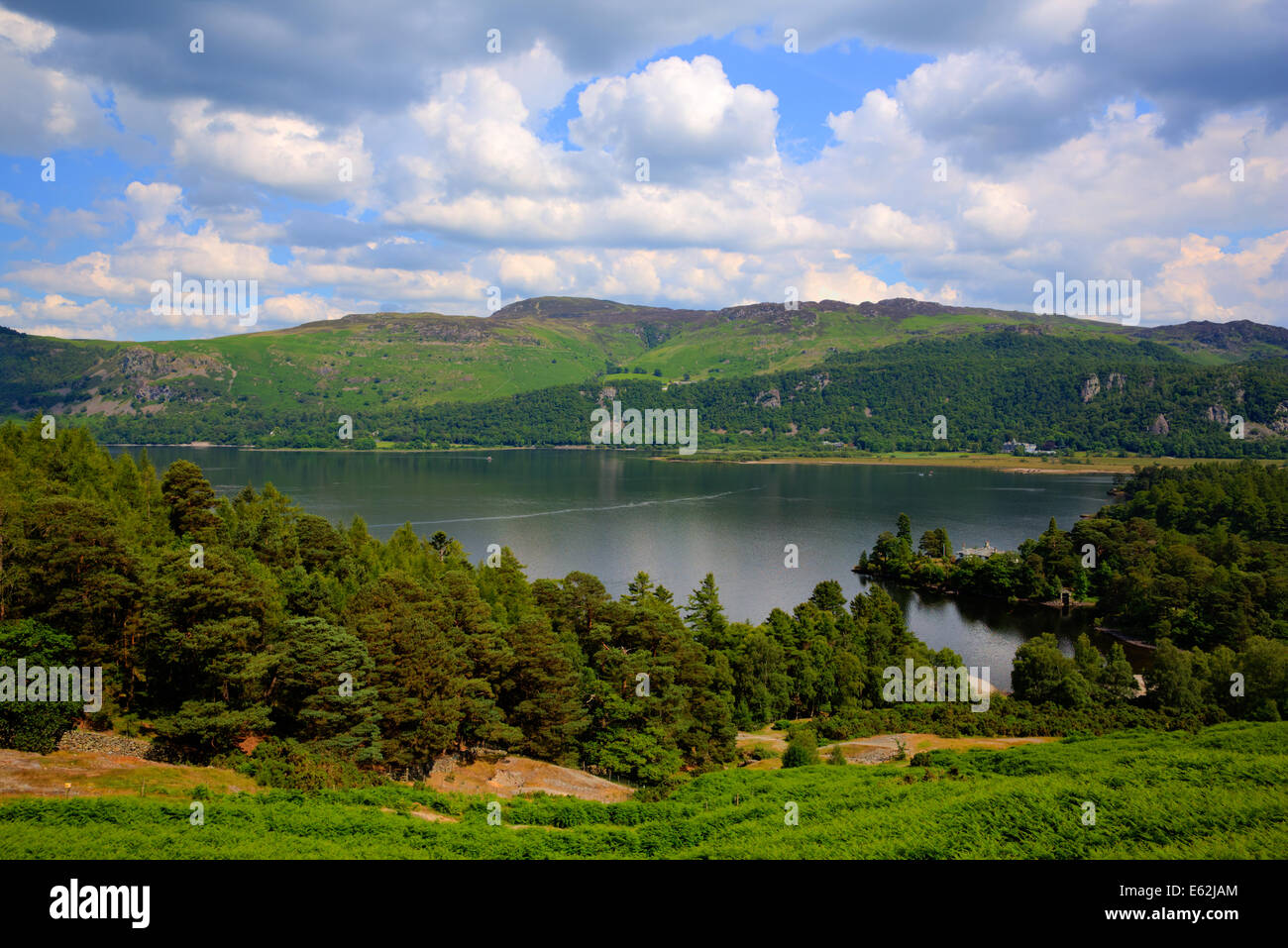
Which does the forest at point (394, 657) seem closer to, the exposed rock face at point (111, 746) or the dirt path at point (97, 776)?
the exposed rock face at point (111, 746)

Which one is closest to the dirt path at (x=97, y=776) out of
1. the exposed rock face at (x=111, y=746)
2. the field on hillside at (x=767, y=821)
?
the exposed rock face at (x=111, y=746)

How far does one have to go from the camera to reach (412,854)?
15898mm

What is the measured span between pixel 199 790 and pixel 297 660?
6953mm

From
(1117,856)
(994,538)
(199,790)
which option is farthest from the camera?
(994,538)

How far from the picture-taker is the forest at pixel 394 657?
25453 mm

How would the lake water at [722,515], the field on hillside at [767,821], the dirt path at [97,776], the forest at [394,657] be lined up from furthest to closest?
the lake water at [722,515] < the forest at [394,657] < the dirt path at [97,776] < the field on hillside at [767,821]

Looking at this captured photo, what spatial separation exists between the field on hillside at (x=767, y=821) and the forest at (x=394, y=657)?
4.76 meters

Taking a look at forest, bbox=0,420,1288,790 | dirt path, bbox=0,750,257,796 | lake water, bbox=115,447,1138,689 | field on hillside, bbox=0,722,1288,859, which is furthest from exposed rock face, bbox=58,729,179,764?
lake water, bbox=115,447,1138,689

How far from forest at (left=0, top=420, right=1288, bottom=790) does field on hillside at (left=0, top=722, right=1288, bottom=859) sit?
476 cm

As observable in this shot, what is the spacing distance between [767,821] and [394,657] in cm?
1542

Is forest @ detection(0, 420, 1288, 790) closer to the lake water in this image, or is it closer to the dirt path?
the dirt path
